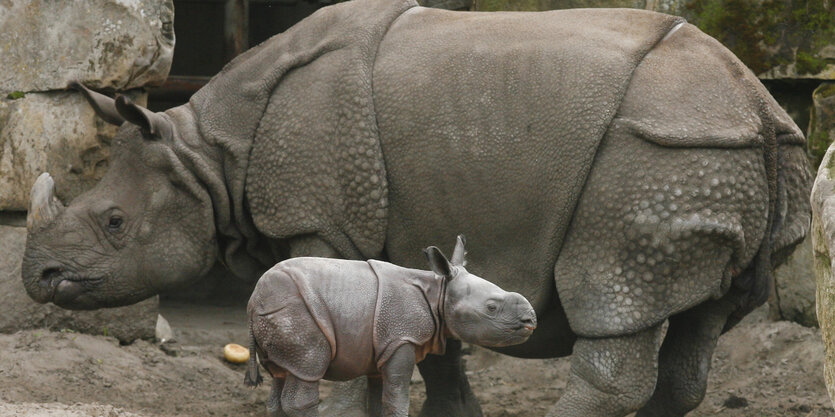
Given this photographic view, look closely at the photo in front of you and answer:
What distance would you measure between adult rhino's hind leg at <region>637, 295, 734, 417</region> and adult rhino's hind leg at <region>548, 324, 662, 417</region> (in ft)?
1.84

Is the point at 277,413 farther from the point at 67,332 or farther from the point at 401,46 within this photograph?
the point at 67,332

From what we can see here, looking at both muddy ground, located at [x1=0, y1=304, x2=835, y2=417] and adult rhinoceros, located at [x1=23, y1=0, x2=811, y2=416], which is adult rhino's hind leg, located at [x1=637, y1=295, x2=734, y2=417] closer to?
adult rhinoceros, located at [x1=23, y1=0, x2=811, y2=416]

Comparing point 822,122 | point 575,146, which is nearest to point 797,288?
point 822,122

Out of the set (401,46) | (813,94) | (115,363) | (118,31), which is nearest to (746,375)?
(813,94)

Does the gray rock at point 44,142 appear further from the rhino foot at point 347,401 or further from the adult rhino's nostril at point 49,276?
the rhino foot at point 347,401

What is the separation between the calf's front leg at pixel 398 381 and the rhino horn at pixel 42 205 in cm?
244

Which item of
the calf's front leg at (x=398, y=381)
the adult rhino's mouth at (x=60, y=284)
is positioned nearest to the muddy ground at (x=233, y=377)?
the adult rhino's mouth at (x=60, y=284)

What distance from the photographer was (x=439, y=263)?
4.79 meters

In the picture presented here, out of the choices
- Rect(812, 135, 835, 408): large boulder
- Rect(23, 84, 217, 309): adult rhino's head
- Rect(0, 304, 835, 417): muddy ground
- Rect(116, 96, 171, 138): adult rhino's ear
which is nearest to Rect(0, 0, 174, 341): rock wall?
Rect(0, 304, 835, 417): muddy ground

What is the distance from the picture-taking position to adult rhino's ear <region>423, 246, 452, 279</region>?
4.77 meters

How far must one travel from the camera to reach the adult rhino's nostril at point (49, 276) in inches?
253

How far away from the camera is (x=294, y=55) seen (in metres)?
6.54

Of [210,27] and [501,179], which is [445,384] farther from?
[210,27]

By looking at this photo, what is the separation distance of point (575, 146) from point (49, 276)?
2.63 metres
